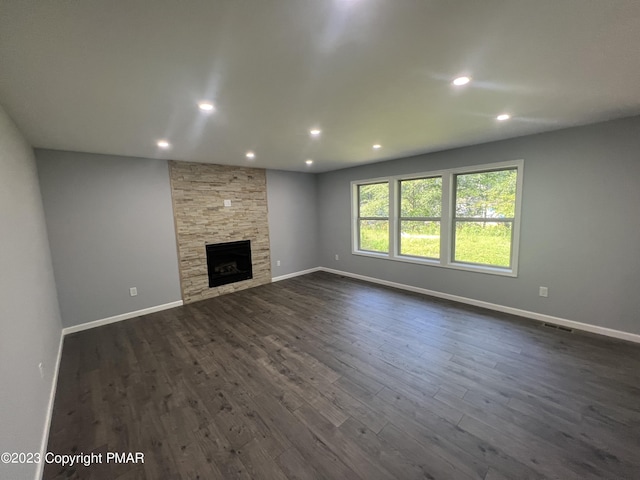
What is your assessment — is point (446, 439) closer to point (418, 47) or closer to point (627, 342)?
point (418, 47)

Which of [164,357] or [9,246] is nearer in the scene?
[9,246]

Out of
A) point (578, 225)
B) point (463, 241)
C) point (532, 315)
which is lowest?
point (532, 315)

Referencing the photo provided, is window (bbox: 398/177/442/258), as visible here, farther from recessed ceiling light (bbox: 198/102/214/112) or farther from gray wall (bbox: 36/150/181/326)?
gray wall (bbox: 36/150/181/326)

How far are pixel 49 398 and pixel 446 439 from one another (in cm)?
308

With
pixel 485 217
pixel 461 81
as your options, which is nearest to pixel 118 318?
pixel 461 81

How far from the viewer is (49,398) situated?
204cm

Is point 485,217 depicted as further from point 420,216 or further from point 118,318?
point 118,318

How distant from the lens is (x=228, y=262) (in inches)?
196

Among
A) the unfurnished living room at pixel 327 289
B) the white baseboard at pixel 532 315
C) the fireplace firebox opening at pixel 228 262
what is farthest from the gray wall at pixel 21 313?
the white baseboard at pixel 532 315

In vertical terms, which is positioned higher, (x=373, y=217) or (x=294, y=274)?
(x=373, y=217)

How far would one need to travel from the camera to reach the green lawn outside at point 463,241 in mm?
3660

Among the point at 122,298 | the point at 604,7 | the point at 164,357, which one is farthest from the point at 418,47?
the point at 122,298

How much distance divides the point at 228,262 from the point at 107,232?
194cm

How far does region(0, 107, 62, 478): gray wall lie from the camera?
1.31 meters
